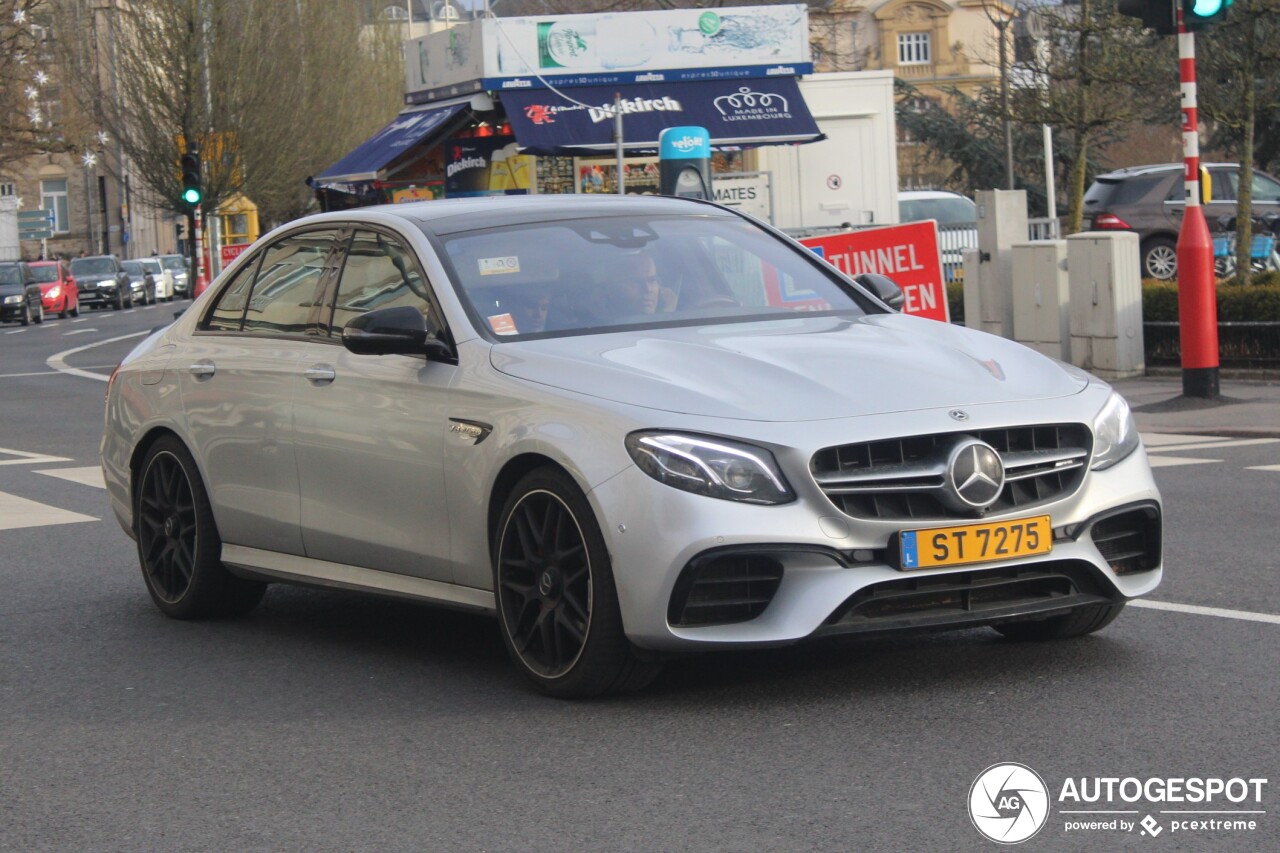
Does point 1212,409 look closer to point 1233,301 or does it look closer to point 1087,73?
point 1233,301

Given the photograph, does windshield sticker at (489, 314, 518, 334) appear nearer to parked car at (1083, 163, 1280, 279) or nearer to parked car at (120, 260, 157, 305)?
parked car at (1083, 163, 1280, 279)

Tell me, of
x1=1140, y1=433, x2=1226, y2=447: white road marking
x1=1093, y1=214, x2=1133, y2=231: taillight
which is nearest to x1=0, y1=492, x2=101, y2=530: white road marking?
x1=1140, y1=433, x2=1226, y2=447: white road marking

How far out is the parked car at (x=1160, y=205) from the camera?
27609mm

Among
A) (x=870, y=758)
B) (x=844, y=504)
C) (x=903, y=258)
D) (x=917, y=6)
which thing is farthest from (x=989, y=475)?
(x=917, y=6)

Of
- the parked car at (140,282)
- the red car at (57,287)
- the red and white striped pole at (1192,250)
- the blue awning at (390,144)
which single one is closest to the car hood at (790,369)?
the red and white striped pole at (1192,250)

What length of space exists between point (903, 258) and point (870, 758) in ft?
40.2

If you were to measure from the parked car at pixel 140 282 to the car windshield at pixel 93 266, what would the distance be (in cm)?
202

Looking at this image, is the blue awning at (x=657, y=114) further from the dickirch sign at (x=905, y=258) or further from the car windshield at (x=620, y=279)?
the car windshield at (x=620, y=279)

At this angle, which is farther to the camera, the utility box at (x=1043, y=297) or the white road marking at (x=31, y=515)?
the utility box at (x=1043, y=297)

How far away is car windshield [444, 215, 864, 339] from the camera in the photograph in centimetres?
670

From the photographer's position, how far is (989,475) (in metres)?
5.70

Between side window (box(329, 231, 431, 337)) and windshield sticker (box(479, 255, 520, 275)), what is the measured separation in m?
0.21

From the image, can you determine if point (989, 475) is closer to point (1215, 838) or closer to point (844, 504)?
point (844, 504)

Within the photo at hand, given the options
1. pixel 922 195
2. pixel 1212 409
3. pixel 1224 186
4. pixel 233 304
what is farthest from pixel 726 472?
pixel 922 195
